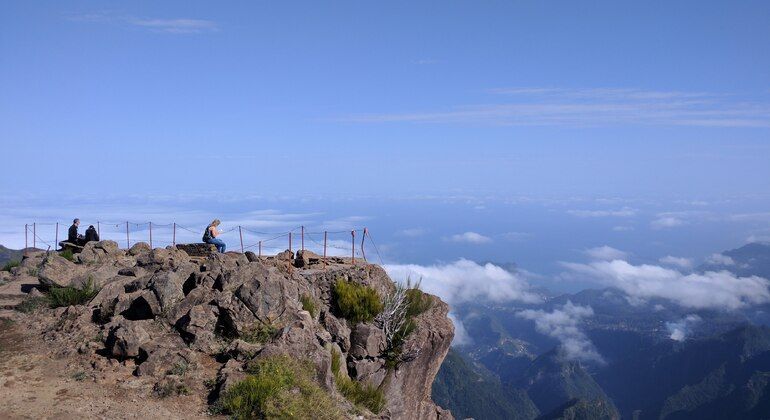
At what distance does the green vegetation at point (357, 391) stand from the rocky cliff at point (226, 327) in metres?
0.13

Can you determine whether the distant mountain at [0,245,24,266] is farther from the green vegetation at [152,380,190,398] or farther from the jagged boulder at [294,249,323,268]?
the green vegetation at [152,380,190,398]

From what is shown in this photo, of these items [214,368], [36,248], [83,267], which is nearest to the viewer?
[214,368]

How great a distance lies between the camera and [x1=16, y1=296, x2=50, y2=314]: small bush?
58.1 feet

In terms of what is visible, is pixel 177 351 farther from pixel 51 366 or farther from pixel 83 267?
pixel 83 267

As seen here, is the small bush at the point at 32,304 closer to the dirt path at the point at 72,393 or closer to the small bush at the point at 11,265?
the dirt path at the point at 72,393

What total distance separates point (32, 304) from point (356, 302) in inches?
391

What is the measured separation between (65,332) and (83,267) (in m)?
6.62

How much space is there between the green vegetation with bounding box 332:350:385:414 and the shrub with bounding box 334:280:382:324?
2.64m

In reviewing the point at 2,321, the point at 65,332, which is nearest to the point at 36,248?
the point at 2,321

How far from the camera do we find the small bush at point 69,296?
17.9 m

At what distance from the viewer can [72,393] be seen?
1243 cm

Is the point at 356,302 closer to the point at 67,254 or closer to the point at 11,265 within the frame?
the point at 67,254

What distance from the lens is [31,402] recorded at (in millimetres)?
11930

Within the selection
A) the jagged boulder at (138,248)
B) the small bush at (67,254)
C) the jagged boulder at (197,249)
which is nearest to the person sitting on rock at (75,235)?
the small bush at (67,254)
